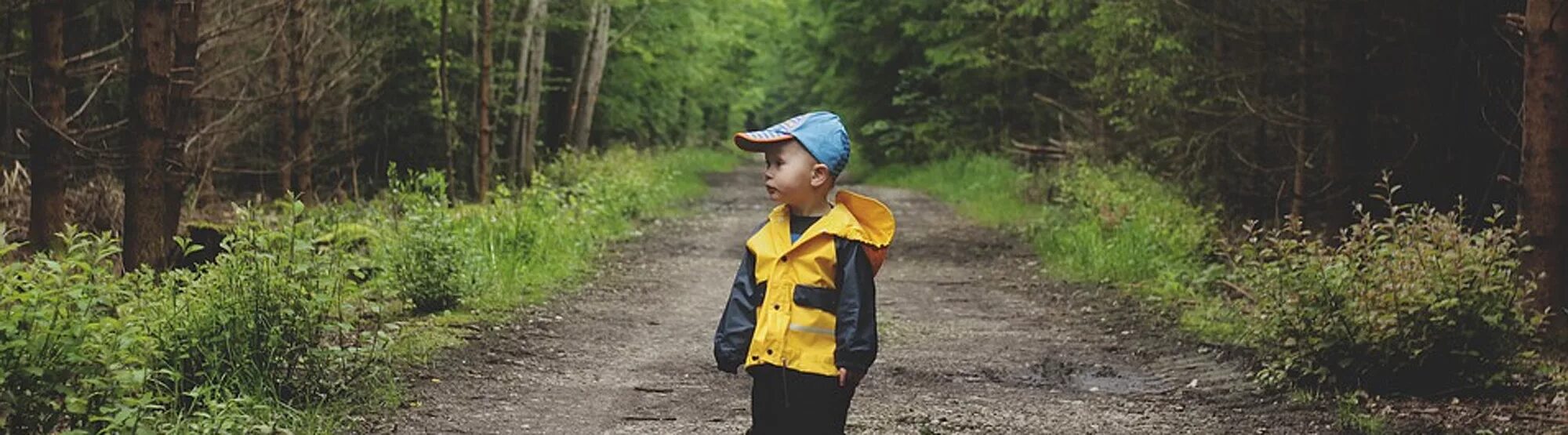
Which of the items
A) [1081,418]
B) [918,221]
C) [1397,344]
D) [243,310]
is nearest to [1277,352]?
[1397,344]

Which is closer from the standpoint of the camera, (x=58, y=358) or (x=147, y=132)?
(x=58, y=358)

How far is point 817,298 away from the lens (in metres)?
5.07

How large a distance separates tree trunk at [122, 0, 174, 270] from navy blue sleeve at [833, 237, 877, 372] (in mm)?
7399

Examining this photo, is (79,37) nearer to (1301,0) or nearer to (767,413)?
(1301,0)

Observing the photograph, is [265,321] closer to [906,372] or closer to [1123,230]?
[906,372]

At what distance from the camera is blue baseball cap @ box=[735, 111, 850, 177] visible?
504 cm

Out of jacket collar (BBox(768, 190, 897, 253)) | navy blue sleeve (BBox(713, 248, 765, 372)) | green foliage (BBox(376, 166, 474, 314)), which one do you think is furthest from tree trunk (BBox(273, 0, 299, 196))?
jacket collar (BBox(768, 190, 897, 253))

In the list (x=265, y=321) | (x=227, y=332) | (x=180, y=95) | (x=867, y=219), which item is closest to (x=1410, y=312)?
(x=867, y=219)

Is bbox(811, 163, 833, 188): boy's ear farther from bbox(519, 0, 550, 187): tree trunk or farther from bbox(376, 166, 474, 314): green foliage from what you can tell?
bbox(519, 0, 550, 187): tree trunk

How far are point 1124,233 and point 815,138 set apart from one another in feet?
39.5

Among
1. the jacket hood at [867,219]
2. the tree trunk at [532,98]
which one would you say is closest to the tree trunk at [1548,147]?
the jacket hood at [867,219]

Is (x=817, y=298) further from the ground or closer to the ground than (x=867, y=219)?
closer to the ground

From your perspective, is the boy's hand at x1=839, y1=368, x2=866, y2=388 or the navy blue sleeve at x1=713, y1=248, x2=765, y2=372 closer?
the boy's hand at x1=839, y1=368, x2=866, y2=388

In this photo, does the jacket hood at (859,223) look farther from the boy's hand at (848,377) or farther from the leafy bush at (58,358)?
the leafy bush at (58,358)
